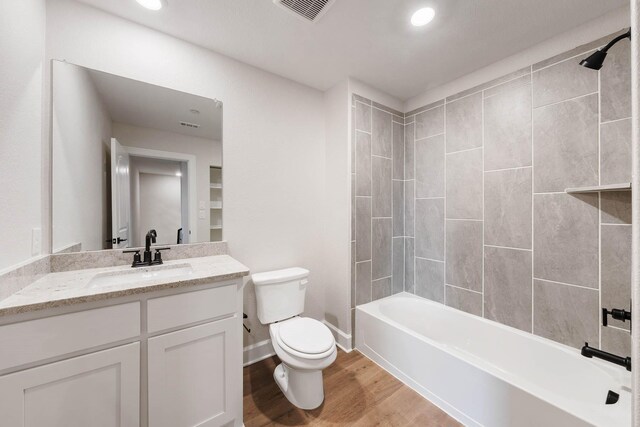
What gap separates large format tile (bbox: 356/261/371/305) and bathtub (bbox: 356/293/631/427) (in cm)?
7

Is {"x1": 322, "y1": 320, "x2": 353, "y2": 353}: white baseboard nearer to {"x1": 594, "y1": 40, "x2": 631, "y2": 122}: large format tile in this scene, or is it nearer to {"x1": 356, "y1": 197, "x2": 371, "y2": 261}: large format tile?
{"x1": 356, "y1": 197, "x2": 371, "y2": 261}: large format tile

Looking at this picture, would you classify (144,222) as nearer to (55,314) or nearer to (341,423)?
(55,314)

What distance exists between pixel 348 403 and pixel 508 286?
4.82 ft

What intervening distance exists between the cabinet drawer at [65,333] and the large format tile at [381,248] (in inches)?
73.3

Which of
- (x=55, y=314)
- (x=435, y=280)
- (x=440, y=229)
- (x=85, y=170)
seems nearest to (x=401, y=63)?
(x=440, y=229)

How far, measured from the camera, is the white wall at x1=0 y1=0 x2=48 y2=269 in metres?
1.00

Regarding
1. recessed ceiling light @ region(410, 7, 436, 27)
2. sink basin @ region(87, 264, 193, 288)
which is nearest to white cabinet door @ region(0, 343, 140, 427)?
sink basin @ region(87, 264, 193, 288)

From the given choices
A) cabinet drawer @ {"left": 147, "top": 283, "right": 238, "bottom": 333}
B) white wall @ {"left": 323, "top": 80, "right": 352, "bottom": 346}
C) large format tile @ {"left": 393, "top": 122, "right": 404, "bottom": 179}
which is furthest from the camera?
large format tile @ {"left": 393, "top": 122, "right": 404, "bottom": 179}

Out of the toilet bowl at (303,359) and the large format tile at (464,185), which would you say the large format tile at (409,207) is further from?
the toilet bowl at (303,359)

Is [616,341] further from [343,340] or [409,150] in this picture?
[409,150]

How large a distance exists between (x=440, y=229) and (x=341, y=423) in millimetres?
1737

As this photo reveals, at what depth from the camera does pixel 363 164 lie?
89.0 inches

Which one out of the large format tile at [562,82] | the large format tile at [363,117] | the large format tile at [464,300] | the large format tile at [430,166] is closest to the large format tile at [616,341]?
the large format tile at [464,300]

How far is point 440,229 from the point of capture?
7.55 ft
